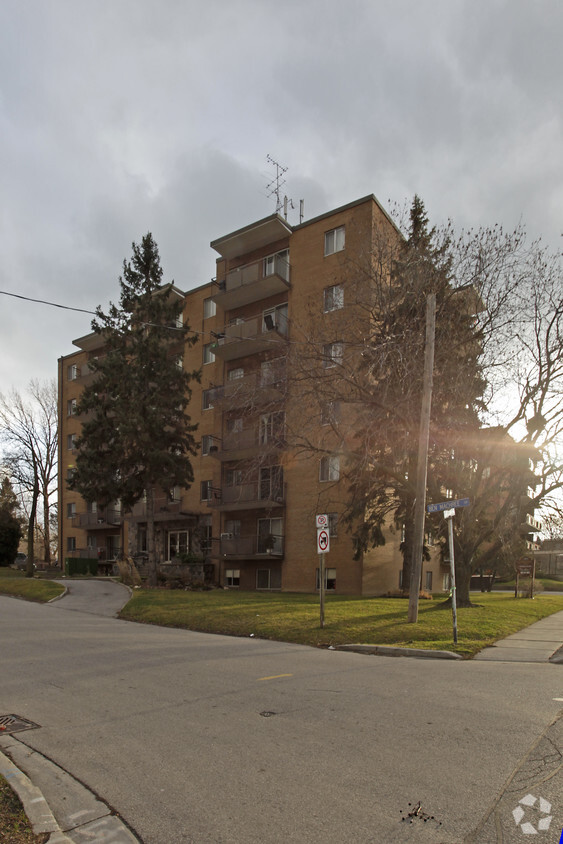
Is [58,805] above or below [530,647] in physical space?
above

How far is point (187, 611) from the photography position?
56.5 feet

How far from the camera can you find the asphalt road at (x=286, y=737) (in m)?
3.96

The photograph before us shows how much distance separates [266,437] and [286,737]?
19292 mm

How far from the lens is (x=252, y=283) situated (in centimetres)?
2909

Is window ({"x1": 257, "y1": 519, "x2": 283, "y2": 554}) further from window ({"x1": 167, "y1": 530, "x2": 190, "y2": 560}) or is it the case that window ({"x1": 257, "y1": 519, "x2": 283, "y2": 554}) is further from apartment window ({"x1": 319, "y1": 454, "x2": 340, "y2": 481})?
window ({"x1": 167, "y1": 530, "x2": 190, "y2": 560})

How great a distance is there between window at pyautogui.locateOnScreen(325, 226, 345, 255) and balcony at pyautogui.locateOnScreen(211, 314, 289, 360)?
3.83 meters

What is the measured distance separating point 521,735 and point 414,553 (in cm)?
882

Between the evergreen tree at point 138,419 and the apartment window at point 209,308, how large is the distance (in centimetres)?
368

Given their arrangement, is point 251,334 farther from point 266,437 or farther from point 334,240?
point 266,437

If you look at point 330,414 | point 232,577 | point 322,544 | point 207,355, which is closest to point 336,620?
point 322,544

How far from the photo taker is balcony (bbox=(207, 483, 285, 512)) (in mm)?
27281

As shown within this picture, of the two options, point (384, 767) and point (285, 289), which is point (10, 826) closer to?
point (384, 767)

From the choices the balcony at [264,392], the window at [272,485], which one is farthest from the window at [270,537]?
the balcony at [264,392]
